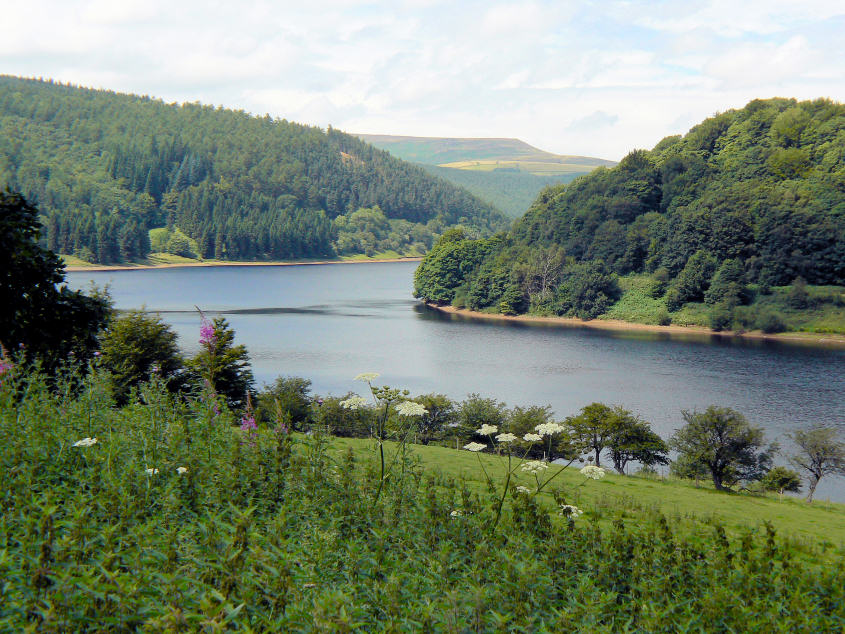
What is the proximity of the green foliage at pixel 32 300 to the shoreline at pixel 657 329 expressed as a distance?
66.6 metres

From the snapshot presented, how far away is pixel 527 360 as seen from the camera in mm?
55625

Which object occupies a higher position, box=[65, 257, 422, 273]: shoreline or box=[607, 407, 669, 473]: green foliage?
box=[65, 257, 422, 273]: shoreline

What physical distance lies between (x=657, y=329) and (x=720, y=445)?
50.8 metres

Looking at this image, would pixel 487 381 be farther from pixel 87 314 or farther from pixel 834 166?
pixel 834 166

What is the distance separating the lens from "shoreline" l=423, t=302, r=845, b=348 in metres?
65.0

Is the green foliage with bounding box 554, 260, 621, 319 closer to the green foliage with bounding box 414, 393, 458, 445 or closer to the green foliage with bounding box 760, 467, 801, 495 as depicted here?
the green foliage with bounding box 414, 393, 458, 445

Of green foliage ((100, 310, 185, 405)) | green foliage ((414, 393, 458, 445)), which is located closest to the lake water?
green foliage ((100, 310, 185, 405))

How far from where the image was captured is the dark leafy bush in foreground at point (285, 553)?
13.3ft

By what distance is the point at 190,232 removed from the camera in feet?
527

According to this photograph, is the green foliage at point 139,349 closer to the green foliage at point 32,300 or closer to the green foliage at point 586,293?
the green foliage at point 32,300

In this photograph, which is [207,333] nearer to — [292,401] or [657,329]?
[292,401]

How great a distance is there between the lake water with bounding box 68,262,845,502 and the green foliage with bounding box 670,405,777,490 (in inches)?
143

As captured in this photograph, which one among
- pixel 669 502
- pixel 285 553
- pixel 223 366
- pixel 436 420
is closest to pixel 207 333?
pixel 223 366

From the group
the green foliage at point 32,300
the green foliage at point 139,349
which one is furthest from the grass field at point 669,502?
the green foliage at point 139,349
